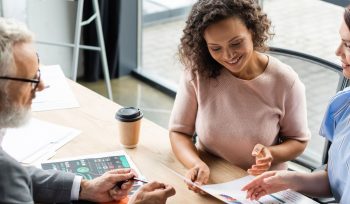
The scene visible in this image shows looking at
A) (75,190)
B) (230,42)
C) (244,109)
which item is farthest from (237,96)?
(75,190)

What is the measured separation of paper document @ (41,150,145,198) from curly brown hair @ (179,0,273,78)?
392mm

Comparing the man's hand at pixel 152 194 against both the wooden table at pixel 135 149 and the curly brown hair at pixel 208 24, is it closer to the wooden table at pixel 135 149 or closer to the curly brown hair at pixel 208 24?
the wooden table at pixel 135 149

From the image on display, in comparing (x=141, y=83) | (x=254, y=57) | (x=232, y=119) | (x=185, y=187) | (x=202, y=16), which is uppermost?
(x=202, y=16)

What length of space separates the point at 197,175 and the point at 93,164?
338 mm

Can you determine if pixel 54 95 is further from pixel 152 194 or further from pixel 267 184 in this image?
pixel 267 184

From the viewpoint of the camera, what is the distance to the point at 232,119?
183 cm

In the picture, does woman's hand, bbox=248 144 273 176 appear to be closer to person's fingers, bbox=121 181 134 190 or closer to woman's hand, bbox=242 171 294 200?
woman's hand, bbox=242 171 294 200

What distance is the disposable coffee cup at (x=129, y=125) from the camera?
180 cm

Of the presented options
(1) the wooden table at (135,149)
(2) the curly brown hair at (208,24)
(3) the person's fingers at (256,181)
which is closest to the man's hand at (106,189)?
(1) the wooden table at (135,149)

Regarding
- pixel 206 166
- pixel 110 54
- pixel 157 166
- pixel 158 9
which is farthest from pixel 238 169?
pixel 158 9

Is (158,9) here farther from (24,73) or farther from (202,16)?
(24,73)

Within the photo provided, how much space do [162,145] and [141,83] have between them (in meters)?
2.37

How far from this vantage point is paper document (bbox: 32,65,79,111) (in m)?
2.09

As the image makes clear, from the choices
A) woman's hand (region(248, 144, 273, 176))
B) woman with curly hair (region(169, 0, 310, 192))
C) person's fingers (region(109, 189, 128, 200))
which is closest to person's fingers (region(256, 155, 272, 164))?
woman's hand (region(248, 144, 273, 176))
